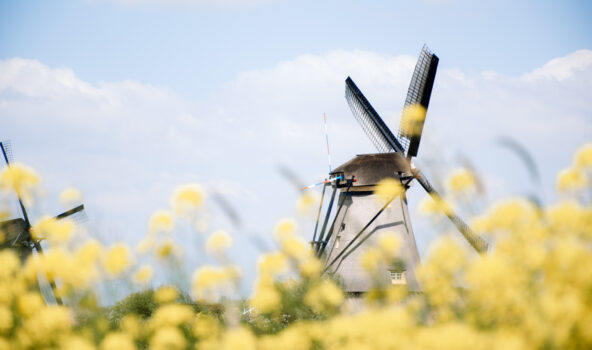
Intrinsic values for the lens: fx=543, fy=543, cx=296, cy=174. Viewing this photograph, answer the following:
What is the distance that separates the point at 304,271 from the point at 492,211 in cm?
268

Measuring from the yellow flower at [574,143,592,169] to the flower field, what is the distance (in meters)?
0.01

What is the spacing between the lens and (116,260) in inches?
245

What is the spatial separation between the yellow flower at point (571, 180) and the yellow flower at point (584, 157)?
8 centimetres

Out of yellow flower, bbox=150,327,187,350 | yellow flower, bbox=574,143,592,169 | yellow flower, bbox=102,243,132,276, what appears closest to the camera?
yellow flower, bbox=150,327,187,350

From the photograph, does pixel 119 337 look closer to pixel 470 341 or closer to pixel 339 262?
pixel 470 341

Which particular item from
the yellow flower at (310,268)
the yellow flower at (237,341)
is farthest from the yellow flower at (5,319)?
the yellow flower at (310,268)

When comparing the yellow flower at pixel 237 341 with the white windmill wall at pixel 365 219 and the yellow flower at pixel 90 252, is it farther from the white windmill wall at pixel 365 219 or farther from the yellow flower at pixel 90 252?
the white windmill wall at pixel 365 219

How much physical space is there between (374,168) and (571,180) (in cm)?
1439

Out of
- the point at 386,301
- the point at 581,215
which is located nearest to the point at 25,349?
the point at 386,301

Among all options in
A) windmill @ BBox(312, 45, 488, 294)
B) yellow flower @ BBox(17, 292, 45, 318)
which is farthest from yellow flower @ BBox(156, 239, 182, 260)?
windmill @ BBox(312, 45, 488, 294)

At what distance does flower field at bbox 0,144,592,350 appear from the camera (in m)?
4.18

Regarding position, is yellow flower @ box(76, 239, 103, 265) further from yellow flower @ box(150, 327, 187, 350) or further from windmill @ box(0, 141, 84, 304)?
windmill @ box(0, 141, 84, 304)

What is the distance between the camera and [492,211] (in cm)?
511

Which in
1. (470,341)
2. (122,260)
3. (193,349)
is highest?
(122,260)
